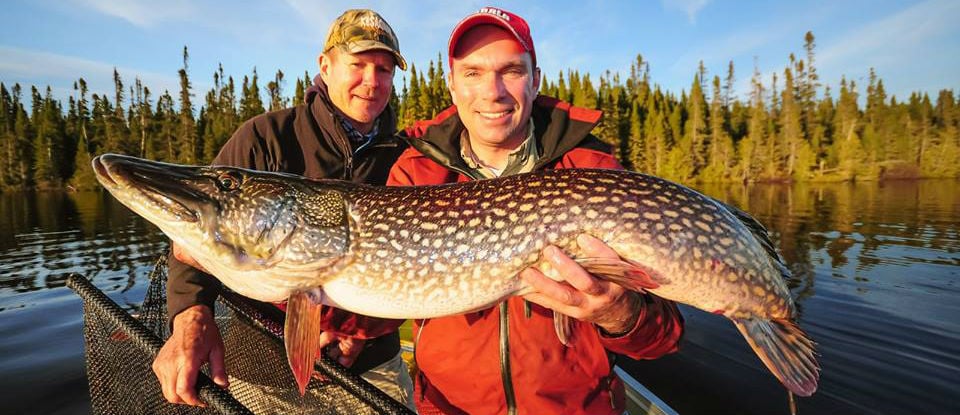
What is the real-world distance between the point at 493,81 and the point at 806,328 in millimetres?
6568

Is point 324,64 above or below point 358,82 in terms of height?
above

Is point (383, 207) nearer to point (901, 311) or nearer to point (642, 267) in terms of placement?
point (642, 267)

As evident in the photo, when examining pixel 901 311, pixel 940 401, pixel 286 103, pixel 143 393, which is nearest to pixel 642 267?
pixel 143 393

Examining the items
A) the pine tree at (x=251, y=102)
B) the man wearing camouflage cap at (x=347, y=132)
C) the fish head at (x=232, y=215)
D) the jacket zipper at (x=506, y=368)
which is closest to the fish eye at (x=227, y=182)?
the fish head at (x=232, y=215)

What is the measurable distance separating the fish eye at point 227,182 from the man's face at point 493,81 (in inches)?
44.3

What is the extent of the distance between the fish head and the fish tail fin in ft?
5.98

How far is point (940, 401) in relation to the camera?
4.48 metres

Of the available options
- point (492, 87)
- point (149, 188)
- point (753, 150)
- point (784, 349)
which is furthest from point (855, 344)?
point (753, 150)

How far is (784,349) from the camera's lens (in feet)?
6.32

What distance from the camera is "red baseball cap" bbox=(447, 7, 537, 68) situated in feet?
6.95

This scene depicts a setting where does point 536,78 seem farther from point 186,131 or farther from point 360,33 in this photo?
point 186,131

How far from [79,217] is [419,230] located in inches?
1077

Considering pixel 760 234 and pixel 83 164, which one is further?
pixel 83 164

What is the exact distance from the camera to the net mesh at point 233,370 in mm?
2266
